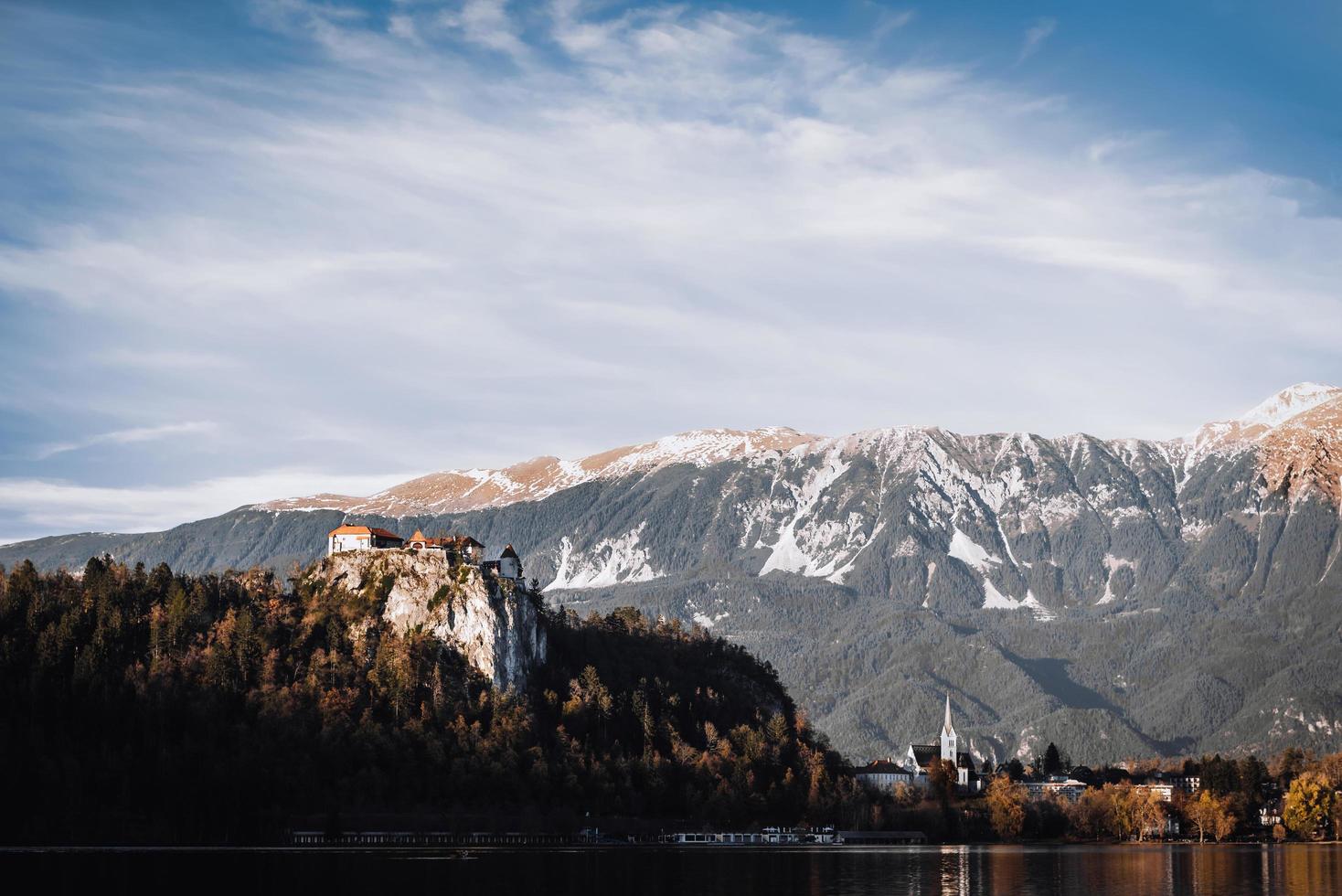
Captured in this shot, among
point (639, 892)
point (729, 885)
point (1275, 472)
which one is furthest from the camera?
point (729, 885)

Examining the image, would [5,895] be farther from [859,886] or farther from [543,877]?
[859,886]

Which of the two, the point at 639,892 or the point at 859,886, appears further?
the point at 859,886

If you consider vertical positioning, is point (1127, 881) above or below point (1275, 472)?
below

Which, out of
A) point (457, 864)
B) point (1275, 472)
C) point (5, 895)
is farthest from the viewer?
point (457, 864)

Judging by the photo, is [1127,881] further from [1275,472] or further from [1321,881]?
[1275,472]

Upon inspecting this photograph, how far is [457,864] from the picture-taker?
199750mm

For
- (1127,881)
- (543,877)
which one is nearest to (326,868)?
(543,877)

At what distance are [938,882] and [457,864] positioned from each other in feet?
185

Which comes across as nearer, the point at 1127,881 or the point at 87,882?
the point at 87,882

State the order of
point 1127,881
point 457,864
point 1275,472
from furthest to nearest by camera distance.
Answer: point 457,864 < point 1127,881 < point 1275,472

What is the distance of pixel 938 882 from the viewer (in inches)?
7156

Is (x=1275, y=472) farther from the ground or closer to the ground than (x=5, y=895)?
farther from the ground

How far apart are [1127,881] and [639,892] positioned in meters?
56.1

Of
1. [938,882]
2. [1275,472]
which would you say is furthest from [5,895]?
[1275,472]
